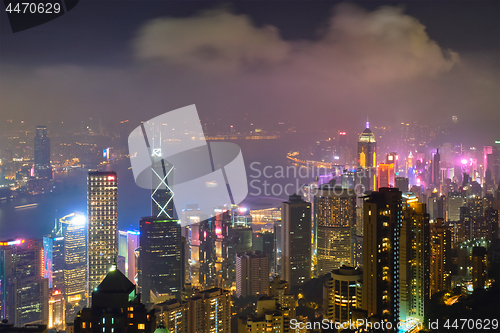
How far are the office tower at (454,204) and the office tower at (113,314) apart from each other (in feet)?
27.1

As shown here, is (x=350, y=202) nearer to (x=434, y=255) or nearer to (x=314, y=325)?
(x=434, y=255)

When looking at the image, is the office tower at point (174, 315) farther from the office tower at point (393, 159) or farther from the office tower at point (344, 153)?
the office tower at point (393, 159)

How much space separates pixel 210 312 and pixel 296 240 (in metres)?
3.70

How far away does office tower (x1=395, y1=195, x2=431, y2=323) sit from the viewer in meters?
4.55

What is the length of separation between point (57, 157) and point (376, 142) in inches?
284

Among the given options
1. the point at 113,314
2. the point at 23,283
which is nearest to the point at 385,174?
the point at 23,283

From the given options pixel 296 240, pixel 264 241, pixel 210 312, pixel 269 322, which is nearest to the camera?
pixel 269 322

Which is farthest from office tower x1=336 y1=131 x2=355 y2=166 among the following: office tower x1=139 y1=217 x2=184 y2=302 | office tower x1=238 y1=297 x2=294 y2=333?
office tower x1=238 y1=297 x2=294 y2=333

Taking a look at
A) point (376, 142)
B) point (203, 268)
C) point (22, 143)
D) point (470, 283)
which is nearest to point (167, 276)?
point (203, 268)

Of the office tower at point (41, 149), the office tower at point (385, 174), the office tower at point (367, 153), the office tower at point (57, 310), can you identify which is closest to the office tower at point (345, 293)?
the office tower at point (57, 310)

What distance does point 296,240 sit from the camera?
8.66m

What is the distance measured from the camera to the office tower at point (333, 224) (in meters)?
8.31

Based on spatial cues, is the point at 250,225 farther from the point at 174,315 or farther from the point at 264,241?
the point at 174,315

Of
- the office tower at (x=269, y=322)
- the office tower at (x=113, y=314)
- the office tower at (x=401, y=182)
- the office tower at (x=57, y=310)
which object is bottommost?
the office tower at (x=57, y=310)
